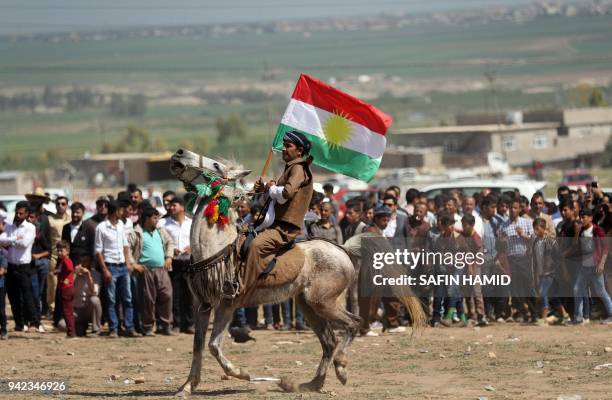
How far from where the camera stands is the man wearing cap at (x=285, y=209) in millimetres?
13297

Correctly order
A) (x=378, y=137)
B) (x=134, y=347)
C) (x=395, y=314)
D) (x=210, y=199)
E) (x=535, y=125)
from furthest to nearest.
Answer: (x=535, y=125) < (x=395, y=314) < (x=134, y=347) < (x=378, y=137) < (x=210, y=199)

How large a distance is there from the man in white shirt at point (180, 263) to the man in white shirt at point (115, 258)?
67cm

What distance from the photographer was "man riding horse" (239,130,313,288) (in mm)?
13305

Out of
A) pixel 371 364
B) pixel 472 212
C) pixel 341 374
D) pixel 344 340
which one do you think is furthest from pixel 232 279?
pixel 472 212

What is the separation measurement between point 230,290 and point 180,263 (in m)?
5.96

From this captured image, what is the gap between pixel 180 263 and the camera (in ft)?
62.9

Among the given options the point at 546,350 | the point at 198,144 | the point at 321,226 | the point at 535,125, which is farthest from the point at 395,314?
the point at 198,144

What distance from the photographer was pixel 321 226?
18547 mm

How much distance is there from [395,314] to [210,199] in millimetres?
6412

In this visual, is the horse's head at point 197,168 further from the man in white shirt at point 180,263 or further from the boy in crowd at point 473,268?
the boy in crowd at point 473,268

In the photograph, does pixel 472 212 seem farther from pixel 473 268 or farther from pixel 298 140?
pixel 298 140

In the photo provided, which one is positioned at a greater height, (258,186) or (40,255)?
(258,186)

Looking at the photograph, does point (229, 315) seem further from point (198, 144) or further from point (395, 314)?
point (198, 144)

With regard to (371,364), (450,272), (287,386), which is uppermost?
(450,272)
